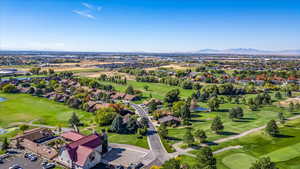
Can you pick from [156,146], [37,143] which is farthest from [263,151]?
[37,143]

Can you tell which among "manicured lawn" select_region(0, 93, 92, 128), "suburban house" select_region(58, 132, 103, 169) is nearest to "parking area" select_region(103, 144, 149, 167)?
"suburban house" select_region(58, 132, 103, 169)

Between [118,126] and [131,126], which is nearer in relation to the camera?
[118,126]

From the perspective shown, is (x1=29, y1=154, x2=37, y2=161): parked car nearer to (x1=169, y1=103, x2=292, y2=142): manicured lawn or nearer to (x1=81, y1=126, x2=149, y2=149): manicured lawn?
(x1=81, y1=126, x2=149, y2=149): manicured lawn

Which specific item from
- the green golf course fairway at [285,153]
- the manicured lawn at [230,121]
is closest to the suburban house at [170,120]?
the manicured lawn at [230,121]

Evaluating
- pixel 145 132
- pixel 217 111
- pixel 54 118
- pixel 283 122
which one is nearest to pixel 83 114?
pixel 54 118

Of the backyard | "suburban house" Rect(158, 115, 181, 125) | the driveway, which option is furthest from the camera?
"suburban house" Rect(158, 115, 181, 125)

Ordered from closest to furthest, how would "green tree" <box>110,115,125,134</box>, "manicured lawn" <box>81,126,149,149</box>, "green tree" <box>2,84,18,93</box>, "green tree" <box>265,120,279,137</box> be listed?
"manicured lawn" <box>81,126,149,149</box>
"green tree" <box>265,120,279,137</box>
"green tree" <box>110,115,125,134</box>
"green tree" <box>2,84,18,93</box>

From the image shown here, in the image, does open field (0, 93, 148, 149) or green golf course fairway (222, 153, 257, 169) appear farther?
open field (0, 93, 148, 149)

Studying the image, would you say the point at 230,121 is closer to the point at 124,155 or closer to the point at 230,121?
the point at 230,121

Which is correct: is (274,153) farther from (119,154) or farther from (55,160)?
(55,160)
